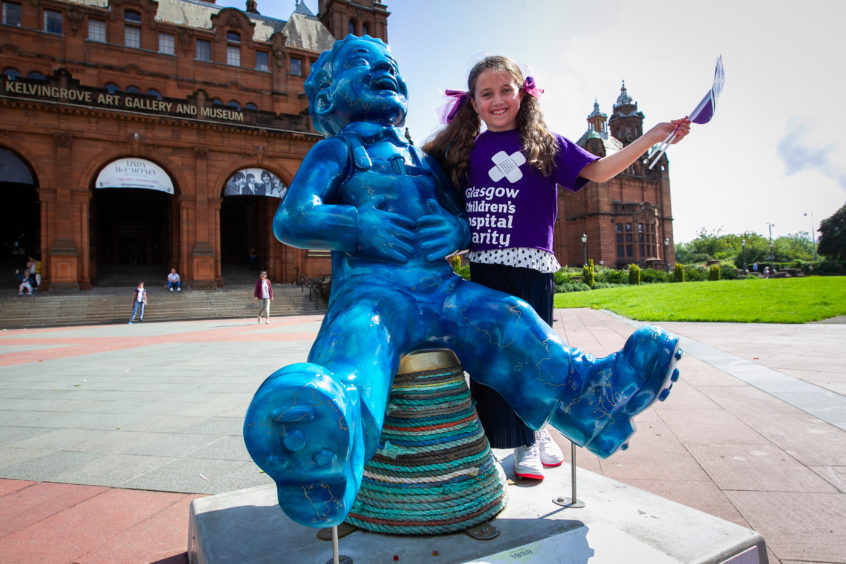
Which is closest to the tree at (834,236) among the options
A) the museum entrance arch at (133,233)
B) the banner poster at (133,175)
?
the banner poster at (133,175)

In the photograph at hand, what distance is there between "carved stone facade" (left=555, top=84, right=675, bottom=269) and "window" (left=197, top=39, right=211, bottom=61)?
29168 millimetres

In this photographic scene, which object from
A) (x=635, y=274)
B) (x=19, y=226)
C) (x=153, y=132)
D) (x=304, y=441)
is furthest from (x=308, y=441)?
(x=19, y=226)

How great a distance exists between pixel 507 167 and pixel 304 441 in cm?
153

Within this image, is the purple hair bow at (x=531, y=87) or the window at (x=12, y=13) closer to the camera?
the purple hair bow at (x=531, y=87)

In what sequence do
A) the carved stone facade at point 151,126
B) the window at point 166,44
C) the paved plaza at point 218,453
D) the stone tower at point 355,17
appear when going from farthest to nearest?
the stone tower at point 355,17 → the window at point 166,44 → the carved stone facade at point 151,126 → the paved plaza at point 218,453

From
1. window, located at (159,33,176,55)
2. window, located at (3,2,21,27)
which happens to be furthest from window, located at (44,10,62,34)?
window, located at (159,33,176,55)

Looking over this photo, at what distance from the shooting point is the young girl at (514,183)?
83.4 inches

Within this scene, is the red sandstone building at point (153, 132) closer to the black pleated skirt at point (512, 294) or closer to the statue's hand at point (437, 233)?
the black pleated skirt at point (512, 294)

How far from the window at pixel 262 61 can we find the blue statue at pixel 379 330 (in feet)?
104

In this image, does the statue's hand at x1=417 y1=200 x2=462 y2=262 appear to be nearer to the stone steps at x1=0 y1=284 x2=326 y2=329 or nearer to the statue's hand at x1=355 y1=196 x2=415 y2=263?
the statue's hand at x1=355 y1=196 x2=415 y2=263

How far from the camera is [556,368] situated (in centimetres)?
166

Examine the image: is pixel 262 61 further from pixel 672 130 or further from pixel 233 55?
pixel 672 130

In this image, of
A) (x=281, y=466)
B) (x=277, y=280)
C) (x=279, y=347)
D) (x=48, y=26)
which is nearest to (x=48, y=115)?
(x=48, y=26)

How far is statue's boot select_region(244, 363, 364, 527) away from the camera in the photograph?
3.59 feet
